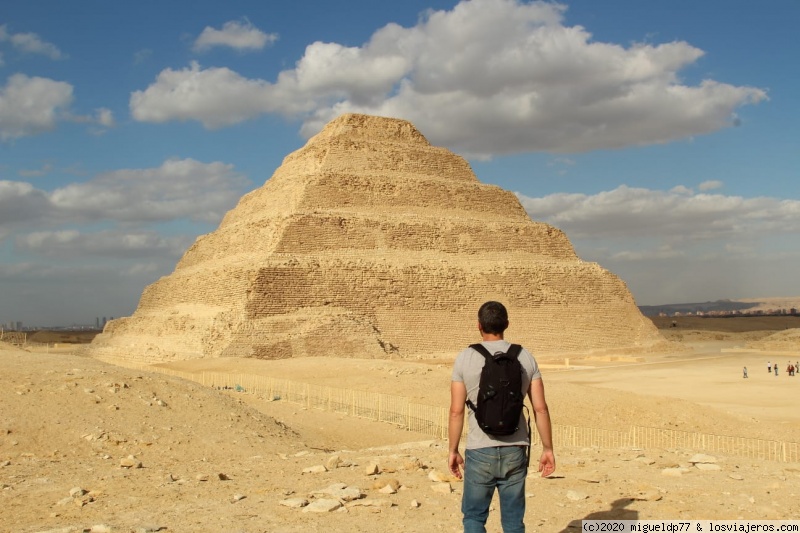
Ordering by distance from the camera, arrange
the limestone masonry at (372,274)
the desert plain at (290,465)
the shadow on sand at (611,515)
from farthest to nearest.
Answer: the limestone masonry at (372,274) < the desert plain at (290,465) < the shadow on sand at (611,515)

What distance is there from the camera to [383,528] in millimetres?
6676

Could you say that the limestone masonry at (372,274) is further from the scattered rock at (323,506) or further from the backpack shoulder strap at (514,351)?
the backpack shoulder strap at (514,351)

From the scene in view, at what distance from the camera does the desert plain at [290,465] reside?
7.06m

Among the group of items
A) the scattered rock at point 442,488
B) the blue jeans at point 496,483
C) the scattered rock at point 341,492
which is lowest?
the scattered rock at point 442,488

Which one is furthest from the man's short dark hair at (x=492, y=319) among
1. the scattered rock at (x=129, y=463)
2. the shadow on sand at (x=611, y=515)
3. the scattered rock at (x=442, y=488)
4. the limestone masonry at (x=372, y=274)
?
the limestone masonry at (x=372, y=274)

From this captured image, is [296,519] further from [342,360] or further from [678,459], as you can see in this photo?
[342,360]

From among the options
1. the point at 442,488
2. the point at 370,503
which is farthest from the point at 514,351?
the point at 442,488

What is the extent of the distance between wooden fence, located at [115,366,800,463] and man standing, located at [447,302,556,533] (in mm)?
6451

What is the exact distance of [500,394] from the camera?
508cm

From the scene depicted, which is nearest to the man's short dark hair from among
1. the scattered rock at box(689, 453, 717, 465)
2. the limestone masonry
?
the scattered rock at box(689, 453, 717, 465)

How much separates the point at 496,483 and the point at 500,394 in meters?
0.72

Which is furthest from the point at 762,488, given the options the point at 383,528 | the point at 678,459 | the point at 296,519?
the point at 296,519

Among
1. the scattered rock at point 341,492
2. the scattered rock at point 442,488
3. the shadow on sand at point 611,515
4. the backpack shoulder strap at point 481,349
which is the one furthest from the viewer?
the scattered rock at point 442,488

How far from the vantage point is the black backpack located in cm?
507
